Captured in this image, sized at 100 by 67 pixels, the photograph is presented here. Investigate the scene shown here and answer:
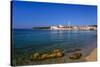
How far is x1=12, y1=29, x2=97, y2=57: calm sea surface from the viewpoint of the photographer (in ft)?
7.41

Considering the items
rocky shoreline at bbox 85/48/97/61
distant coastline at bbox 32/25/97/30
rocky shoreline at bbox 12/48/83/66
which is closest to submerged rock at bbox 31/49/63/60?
rocky shoreline at bbox 12/48/83/66

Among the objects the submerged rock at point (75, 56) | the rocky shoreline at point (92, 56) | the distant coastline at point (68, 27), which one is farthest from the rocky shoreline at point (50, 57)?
the distant coastline at point (68, 27)

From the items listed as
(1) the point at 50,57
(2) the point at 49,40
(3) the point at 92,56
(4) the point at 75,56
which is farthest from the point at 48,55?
(3) the point at 92,56

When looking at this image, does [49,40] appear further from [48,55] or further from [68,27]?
[68,27]

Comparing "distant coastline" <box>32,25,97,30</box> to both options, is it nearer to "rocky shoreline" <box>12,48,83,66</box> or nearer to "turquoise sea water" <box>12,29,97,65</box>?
"turquoise sea water" <box>12,29,97,65</box>

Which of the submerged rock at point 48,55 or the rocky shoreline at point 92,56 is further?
the rocky shoreline at point 92,56

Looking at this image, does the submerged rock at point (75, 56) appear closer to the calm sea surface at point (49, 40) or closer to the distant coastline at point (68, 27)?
the calm sea surface at point (49, 40)

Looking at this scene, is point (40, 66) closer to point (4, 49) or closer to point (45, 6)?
point (4, 49)

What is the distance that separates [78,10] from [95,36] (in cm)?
43

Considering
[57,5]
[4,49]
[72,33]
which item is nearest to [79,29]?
[72,33]

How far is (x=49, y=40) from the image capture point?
2.39 m

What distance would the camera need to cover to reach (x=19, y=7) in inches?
89.3

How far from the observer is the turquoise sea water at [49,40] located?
226cm

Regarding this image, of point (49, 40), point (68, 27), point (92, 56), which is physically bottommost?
point (92, 56)
